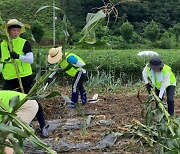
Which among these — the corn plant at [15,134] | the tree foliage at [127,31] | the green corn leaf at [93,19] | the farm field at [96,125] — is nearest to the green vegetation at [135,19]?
the tree foliage at [127,31]

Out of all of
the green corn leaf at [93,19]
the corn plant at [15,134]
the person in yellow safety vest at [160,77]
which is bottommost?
the person in yellow safety vest at [160,77]

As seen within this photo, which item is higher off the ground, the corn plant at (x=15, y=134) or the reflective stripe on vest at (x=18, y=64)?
the corn plant at (x=15, y=134)

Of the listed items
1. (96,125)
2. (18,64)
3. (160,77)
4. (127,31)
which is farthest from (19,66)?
(127,31)

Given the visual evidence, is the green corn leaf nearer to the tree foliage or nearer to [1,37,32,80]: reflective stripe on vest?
[1,37,32,80]: reflective stripe on vest

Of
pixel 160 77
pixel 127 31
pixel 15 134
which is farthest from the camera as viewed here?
pixel 127 31

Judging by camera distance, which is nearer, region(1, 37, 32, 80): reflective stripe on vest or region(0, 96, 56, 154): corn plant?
region(0, 96, 56, 154): corn plant

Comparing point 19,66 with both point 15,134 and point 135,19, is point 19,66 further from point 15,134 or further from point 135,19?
point 135,19

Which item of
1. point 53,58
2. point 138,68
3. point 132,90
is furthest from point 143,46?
point 53,58

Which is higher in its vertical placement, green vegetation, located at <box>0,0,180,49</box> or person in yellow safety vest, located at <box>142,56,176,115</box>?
person in yellow safety vest, located at <box>142,56,176,115</box>

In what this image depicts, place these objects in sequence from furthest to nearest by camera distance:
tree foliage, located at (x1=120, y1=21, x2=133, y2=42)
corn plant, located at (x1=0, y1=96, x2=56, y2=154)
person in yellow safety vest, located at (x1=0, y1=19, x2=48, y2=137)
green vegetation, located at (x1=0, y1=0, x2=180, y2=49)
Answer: green vegetation, located at (x1=0, y1=0, x2=180, y2=49)
tree foliage, located at (x1=120, y1=21, x2=133, y2=42)
person in yellow safety vest, located at (x1=0, y1=19, x2=48, y2=137)
corn plant, located at (x1=0, y1=96, x2=56, y2=154)

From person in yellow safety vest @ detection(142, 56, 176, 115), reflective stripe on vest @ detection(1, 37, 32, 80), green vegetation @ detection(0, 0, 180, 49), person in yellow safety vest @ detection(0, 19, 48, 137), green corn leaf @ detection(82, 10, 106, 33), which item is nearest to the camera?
green corn leaf @ detection(82, 10, 106, 33)

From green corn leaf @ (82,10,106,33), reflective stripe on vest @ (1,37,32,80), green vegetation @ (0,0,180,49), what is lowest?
green vegetation @ (0,0,180,49)

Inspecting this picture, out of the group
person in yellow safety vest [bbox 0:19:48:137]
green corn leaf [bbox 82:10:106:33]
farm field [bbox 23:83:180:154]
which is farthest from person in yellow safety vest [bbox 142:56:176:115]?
green corn leaf [bbox 82:10:106:33]

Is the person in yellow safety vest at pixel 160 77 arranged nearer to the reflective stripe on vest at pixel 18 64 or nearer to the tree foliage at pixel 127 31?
the reflective stripe on vest at pixel 18 64
